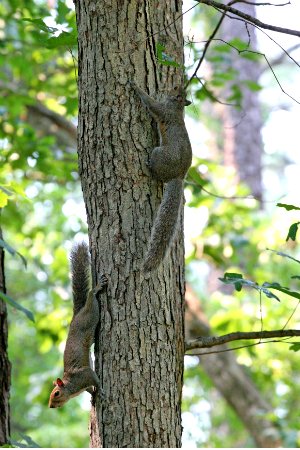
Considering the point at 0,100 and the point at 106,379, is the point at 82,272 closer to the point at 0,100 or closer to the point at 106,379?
the point at 106,379

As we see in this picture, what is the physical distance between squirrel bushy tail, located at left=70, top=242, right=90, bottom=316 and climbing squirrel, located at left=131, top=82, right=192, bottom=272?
54 cm

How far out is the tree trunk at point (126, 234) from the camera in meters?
2.29

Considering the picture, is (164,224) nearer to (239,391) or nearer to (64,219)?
(239,391)

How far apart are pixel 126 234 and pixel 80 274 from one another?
593 millimetres

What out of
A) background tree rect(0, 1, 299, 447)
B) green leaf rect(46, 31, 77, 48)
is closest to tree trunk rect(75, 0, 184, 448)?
green leaf rect(46, 31, 77, 48)

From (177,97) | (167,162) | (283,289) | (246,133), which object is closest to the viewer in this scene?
(283,289)

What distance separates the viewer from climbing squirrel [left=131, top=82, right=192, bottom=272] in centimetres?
242

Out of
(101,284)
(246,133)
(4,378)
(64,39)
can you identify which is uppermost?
(246,133)

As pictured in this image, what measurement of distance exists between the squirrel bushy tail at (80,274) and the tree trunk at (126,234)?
42 centimetres

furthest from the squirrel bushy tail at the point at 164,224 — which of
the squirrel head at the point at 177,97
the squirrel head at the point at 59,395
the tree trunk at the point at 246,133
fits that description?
the tree trunk at the point at 246,133

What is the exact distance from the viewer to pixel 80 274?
2.93 meters

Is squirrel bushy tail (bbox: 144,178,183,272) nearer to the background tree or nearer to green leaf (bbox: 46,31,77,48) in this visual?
green leaf (bbox: 46,31,77,48)

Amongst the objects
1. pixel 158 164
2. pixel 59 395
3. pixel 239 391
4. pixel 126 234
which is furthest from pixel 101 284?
pixel 239 391

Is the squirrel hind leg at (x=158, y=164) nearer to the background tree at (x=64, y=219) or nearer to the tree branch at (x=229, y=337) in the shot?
the tree branch at (x=229, y=337)
